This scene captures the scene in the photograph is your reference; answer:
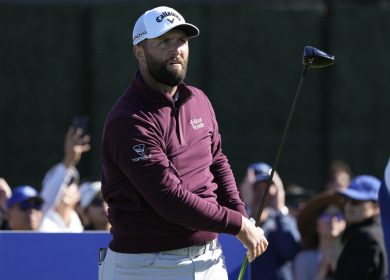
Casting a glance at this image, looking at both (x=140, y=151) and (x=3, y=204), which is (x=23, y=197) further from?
(x=140, y=151)

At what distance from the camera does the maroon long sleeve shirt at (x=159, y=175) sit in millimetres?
5121

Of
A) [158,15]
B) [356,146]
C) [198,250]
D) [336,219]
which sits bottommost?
[356,146]

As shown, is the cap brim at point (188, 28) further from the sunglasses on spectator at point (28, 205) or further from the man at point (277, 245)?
the sunglasses on spectator at point (28, 205)

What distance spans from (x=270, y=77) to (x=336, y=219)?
4.98 metres

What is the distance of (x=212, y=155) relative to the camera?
18.3 ft

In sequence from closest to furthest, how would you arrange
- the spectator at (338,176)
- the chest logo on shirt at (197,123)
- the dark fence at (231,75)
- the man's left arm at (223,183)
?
1. the chest logo on shirt at (197,123)
2. the man's left arm at (223,183)
3. the spectator at (338,176)
4. the dark fence at (231,75)

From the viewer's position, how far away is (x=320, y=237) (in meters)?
8.90

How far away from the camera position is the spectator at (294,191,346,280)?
862 cm

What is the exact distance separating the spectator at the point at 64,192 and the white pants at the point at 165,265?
11.0 feet

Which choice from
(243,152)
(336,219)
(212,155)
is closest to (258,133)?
(243,152)

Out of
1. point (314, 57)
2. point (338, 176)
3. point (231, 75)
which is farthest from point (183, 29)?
point (231, 75)

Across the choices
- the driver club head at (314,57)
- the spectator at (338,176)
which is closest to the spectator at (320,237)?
the spectator at (338,176)

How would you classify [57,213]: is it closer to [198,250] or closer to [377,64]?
[198,250]

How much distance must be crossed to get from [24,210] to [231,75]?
5.53 meters
